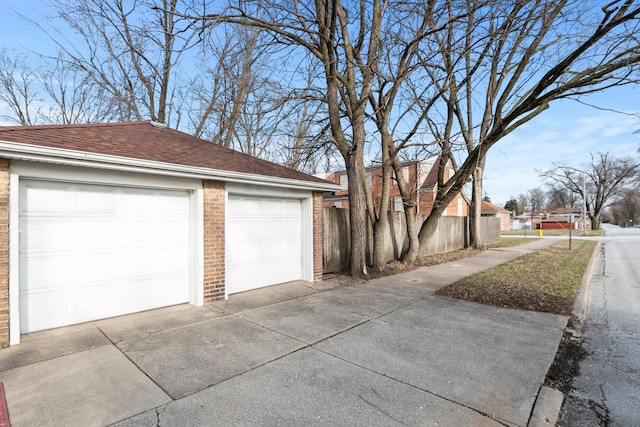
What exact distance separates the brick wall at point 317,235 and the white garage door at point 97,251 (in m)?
3.10

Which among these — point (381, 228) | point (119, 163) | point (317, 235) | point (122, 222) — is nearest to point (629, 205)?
point (381, 228)

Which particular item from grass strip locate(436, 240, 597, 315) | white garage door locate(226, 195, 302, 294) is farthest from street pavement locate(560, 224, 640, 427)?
white garage door locate(226, 195, 302, 294)

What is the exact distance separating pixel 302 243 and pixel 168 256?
3.28 metres

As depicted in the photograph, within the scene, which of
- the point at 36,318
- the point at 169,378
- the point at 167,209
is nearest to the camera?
the point at 169,378

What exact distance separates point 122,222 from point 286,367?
3588 mm

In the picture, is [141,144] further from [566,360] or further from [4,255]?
[566,360]

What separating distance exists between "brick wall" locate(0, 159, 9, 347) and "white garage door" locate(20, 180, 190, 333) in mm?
305

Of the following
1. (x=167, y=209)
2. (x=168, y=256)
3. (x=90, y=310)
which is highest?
(x=167, y=209)

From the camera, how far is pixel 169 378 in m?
3.27

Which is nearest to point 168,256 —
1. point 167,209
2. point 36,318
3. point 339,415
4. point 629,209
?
point 167,209

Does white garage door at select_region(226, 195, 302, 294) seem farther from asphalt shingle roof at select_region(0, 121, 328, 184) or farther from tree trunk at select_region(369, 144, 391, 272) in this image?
tree trunk at select_region(369, 144, 391, 272)

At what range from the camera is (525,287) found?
7453 millimetres

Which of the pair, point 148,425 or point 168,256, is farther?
point 168,256

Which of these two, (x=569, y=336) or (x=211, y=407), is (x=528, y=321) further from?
(x=211, y=407)
